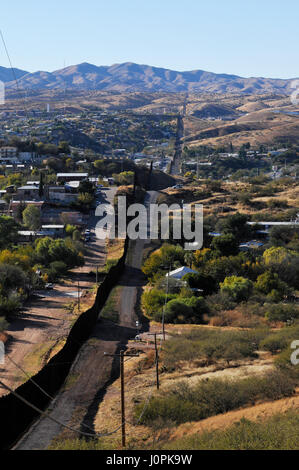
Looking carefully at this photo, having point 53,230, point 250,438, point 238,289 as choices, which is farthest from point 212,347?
point 53,230

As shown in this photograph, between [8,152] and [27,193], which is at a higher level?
[8,152]

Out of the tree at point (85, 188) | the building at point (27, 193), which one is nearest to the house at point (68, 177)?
the tree at point (85, 188)

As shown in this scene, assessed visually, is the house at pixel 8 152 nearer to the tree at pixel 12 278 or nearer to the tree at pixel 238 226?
the tree at pixel 238 226

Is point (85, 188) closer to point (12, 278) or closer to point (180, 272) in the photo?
point (180, 272)

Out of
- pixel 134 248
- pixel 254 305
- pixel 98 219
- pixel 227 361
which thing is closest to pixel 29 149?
pixel 98 219

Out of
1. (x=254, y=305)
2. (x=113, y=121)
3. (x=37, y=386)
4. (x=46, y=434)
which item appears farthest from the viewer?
(x=113, y=121)

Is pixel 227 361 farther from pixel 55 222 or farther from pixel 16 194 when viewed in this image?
pixel 16 194
